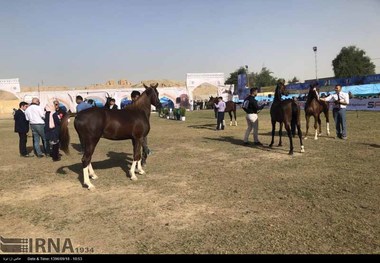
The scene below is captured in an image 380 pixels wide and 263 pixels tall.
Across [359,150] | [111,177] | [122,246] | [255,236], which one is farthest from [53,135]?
[359,150]

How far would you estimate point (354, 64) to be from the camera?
6681cm

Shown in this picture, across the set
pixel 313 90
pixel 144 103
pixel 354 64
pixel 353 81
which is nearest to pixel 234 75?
pixel 354 64

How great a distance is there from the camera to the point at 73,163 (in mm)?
9766

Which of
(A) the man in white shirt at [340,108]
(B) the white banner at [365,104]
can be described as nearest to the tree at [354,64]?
(B) the white banner at [365,104]

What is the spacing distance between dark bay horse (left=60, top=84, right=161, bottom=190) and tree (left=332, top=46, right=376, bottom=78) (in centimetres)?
6887

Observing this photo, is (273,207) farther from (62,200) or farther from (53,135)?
(53,135)

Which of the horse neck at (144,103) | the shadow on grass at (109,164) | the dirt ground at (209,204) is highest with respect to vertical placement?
the horse neck at (144,103)

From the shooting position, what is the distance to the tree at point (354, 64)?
66.6 m

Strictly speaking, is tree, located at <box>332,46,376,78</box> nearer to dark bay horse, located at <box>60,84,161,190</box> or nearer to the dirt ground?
the dirt ground

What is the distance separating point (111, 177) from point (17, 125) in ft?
20.1

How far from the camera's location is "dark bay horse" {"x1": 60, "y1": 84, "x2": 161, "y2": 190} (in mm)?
6699

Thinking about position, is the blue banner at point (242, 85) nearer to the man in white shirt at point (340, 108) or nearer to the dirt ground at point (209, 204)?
the man in white shirt at point (340, 108)

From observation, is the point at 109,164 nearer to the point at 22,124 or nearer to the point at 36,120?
the point at 36,120

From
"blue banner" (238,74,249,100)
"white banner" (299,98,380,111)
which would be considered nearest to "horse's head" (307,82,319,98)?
"white banner" (299,98,380,111)
